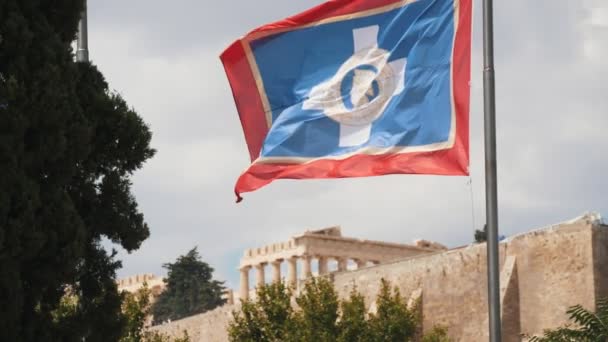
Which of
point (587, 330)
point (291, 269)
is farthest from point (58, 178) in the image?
point (291, 269)

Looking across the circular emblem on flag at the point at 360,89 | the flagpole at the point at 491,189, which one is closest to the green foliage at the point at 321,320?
the circular emblem on flag at the point at 360,89

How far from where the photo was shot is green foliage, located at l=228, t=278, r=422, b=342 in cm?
4328

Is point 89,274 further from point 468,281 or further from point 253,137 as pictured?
point 468,281

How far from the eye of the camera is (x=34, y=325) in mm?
18750

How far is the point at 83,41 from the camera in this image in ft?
65.2

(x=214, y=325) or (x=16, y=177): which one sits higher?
(x=214, y=325)

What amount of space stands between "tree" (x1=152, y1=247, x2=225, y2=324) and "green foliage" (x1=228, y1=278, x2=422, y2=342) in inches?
1761

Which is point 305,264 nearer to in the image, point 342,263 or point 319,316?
point 342,263

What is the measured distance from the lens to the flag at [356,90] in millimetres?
17000

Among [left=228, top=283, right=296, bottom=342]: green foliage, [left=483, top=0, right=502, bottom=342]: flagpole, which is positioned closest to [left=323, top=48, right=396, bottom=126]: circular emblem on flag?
[left=483, top=0, right=502, bottom=342]: flagpole

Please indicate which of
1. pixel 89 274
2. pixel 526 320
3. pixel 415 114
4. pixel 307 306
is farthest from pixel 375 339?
pixel 415 114

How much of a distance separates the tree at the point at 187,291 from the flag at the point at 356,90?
73.0 meters

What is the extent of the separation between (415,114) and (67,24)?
184 inches

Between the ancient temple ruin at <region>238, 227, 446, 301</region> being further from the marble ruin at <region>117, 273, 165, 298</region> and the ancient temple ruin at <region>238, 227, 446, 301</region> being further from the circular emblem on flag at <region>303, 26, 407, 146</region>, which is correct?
the circular emblem on flag at <region>303, 26, 407, 146</region>
